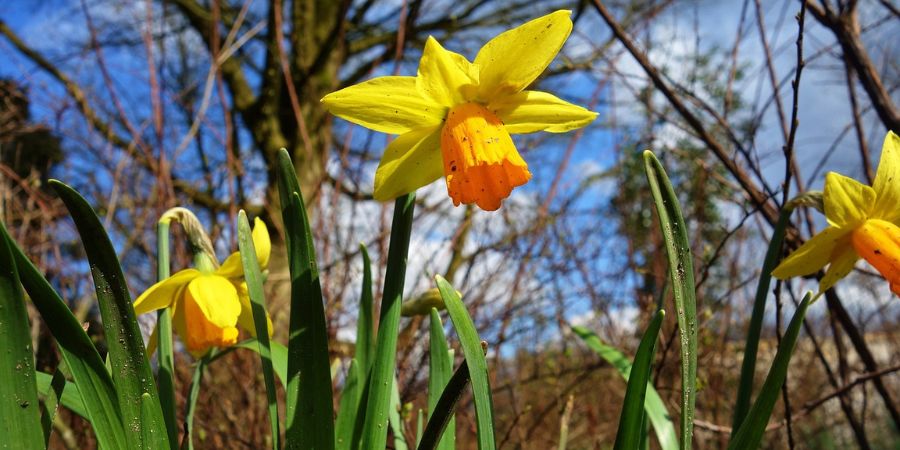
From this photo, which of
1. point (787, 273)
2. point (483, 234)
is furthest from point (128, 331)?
point (483, 234)

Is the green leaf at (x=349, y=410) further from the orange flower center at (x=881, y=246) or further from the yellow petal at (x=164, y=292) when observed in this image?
the orange flower center at (x=881, y=246)

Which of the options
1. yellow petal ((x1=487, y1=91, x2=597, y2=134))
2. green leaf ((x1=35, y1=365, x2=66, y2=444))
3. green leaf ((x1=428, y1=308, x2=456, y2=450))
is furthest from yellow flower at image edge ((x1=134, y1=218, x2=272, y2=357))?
yellow petal ((x1=487, y1=91, x2=597, y2=134))

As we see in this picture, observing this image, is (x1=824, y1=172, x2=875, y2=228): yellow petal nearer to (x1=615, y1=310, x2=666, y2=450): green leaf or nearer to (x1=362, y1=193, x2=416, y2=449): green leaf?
(x1=615, y1=310, x2=666, y2=450): green leaf

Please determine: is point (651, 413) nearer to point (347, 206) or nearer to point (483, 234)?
point (483, 234)

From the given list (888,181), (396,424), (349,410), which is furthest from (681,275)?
(396,424)

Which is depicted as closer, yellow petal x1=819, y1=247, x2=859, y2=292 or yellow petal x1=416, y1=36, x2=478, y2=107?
yellow petal x1=416, y1=36, x2=478, y2=107

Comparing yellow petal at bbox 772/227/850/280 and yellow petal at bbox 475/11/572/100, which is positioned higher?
yellow petal at bbox 475/11/572/100
